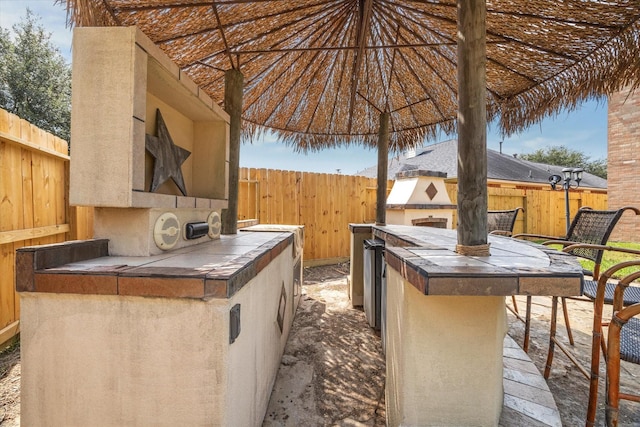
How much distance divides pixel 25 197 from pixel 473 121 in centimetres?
378

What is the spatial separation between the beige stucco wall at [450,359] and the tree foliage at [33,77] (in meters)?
12.9

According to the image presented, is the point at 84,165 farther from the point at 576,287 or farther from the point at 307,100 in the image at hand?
the point at 307,100

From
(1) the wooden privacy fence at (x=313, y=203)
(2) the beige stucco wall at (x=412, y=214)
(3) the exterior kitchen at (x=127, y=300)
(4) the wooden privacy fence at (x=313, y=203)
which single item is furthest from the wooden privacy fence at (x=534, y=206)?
(3) the exterior kitchen at (x=127, y=300)

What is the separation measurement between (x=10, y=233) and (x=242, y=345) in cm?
264

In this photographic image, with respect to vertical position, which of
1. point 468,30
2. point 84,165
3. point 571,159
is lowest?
point 84,165

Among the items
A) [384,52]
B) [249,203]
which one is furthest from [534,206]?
[249,203]

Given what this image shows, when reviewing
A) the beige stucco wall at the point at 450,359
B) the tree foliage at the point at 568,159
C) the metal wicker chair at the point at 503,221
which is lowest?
the beige stucco wall at the point at 450,359

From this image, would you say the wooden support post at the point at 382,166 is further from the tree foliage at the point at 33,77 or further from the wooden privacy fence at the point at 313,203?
the tree foliage at the point at 33,77

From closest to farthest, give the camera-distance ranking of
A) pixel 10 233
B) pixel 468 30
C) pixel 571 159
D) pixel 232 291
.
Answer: pixel 232 291 < pixel 468 30 < pixel 10 233 < pixel 571 159

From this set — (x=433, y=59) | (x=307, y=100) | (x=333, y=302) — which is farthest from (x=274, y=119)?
(x=333, y=302)

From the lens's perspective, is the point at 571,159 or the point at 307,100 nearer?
the point at 307,100

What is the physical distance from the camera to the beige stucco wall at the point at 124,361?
107cm

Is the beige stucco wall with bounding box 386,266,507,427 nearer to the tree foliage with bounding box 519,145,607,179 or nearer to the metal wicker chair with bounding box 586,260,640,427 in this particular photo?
the metal wicker chair with bounding box 586,260,640,427

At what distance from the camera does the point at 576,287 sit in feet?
3.59
